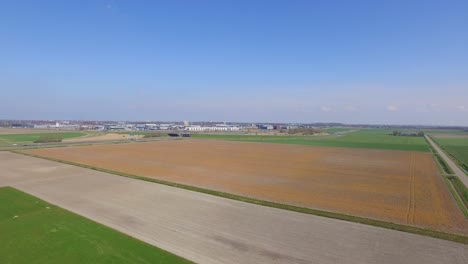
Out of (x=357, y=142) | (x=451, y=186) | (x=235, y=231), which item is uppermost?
(x=357, y=142)

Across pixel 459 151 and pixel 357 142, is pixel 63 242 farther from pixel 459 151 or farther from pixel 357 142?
pixel 357 142

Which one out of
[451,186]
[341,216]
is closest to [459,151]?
[451,186]

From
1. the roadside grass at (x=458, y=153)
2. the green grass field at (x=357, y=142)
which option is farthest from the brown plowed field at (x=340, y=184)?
the green grass field at (x=357, y=142)

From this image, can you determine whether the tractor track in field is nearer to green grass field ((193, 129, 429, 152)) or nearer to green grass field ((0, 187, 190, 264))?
green grass field ((0, 187, 190, 264))

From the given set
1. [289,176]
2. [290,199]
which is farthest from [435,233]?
[289,176]

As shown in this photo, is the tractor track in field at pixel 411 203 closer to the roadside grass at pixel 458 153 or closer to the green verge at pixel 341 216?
the green verge at pixel 341 216

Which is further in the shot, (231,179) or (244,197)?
(231,179)

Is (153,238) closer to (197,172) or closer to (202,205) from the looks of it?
(202,205)
